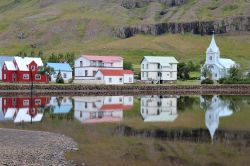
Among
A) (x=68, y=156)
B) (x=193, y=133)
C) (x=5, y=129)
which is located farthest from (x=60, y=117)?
(x=68, y=156)

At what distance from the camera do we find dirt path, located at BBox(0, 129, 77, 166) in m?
23.7

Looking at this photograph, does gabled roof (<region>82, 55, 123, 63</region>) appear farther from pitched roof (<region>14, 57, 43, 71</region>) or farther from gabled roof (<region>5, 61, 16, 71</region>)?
gabled roof (<region>5, 61, 16, 71</region>)

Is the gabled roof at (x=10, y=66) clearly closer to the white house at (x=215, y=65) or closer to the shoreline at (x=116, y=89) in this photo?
→ the shoreline at (x=116, y=89)

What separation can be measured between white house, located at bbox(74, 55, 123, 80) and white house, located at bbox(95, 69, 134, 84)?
4098mm

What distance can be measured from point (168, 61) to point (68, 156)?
9591 cm

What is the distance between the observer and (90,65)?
109 metres

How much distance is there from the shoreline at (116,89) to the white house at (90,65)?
12.2 meters

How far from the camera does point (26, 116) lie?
4828cm

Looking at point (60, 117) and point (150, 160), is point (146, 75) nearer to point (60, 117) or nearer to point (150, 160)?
point (60, 117)

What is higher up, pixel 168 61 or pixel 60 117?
pixel 168 61

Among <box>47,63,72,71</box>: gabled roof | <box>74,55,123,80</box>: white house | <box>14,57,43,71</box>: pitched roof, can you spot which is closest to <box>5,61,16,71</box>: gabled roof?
<box>14,57,43,71</box>: pitched roof

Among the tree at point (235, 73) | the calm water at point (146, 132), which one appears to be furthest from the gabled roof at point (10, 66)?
the tree at point (235, 73)

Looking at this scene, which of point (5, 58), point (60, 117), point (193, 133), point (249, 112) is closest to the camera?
point (193, 133)

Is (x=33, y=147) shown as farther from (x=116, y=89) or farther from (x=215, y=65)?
(x=215, y=65)
